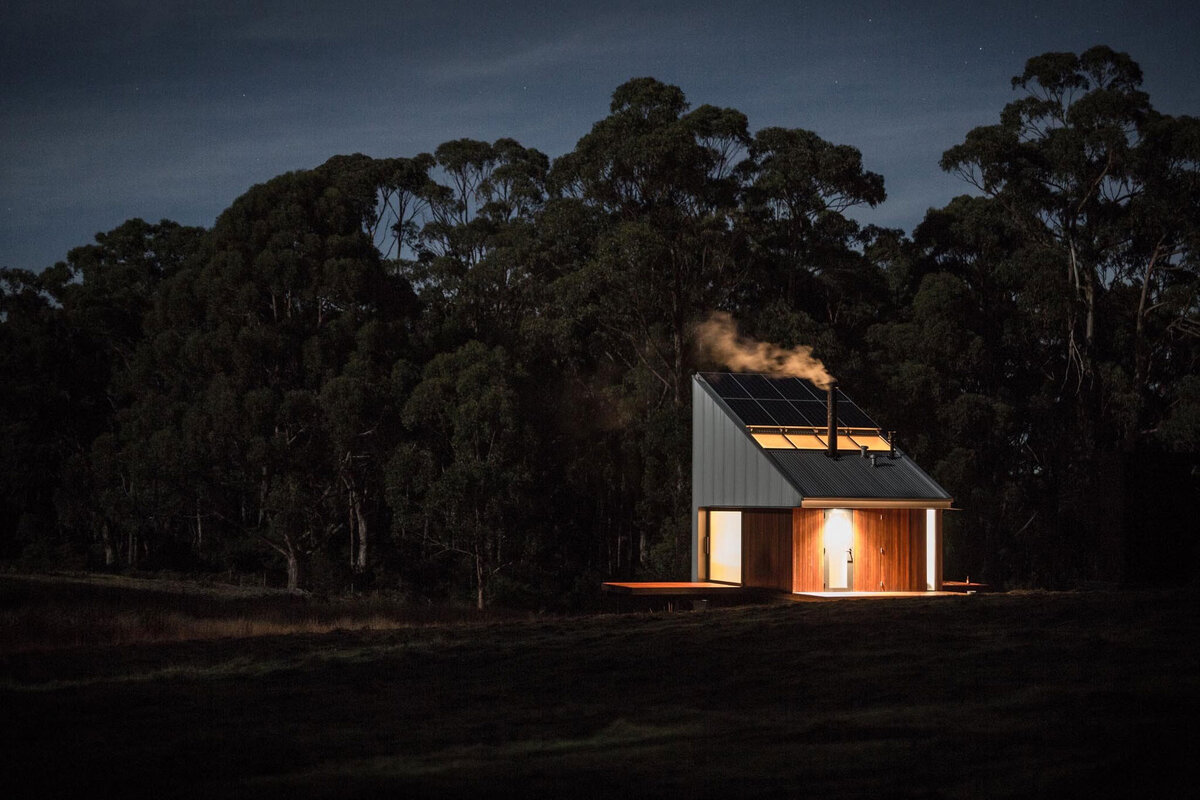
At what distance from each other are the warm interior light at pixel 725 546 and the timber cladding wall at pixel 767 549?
0.44 metres

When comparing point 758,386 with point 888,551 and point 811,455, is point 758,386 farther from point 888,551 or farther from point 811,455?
point 888,551

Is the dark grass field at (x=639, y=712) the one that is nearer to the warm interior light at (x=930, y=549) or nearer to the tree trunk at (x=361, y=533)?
the warm interior light at (x=930, y=549)

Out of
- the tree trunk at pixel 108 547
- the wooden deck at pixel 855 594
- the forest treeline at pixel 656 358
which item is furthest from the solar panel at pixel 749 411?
the tree trunk at pixel 108 547

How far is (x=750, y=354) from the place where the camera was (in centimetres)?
3209

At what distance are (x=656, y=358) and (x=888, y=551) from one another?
1398 centimetres

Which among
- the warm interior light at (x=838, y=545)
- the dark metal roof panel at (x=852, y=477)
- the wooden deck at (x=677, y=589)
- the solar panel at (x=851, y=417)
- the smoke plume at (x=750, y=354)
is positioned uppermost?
the smoke plume at (x=750, y=354)

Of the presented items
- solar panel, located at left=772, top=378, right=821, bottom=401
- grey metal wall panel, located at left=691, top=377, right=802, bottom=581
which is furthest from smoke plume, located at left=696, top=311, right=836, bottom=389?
grey metal wall panel, located at left=691, top=377, right=802, bottom=581

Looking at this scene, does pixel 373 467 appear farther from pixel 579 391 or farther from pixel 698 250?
pixel 698 250

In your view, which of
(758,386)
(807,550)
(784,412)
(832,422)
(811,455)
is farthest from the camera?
(758,386)

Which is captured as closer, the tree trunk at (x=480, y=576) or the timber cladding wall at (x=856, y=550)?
the timber cladding wall at (x=856, y=550)

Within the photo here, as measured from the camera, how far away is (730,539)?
24.6 metres

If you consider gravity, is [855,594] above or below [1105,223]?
below

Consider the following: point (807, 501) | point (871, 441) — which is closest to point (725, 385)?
point (871, 441)

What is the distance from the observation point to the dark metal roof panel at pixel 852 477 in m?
22.0
